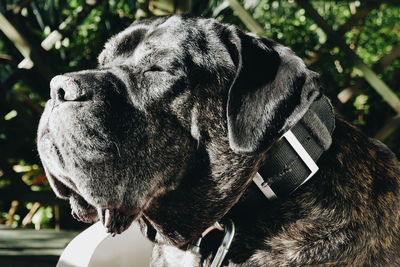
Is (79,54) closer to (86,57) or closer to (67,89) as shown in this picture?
(86,57)

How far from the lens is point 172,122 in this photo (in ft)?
6.33

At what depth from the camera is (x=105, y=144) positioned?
1783mm

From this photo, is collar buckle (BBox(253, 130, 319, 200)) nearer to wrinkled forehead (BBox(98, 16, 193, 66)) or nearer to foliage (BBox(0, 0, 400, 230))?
wrinkled forehead (BBox(98, 16, 193, 66))

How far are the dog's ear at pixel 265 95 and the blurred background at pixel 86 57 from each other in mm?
1886

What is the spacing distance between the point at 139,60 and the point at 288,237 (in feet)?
2.89

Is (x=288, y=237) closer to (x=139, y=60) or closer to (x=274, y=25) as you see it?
(x=139, y=60)

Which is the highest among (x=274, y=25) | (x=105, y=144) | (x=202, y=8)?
(x=105, y=144)

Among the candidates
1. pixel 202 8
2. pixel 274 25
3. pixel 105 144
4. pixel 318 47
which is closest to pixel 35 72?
pixel 202 8

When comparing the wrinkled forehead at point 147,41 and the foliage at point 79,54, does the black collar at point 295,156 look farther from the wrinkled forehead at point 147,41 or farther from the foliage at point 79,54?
the foliage at point 79,54

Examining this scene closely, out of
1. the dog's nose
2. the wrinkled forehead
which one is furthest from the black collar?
the dog's nose

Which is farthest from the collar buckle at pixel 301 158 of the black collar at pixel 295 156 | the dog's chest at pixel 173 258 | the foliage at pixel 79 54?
the foliage at pixel 79 54

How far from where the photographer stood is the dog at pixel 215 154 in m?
1.81

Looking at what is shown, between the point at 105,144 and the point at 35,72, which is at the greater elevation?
the point at 105,144

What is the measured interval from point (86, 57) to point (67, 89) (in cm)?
278
